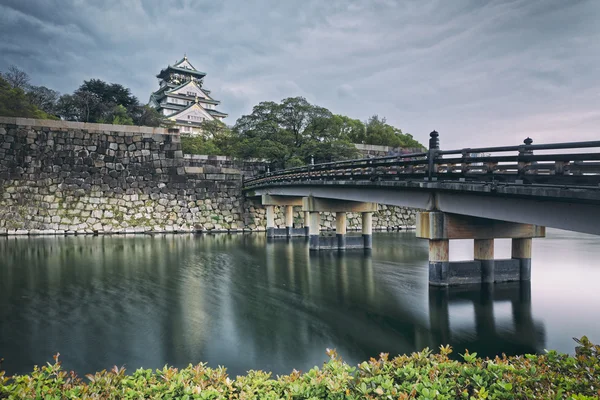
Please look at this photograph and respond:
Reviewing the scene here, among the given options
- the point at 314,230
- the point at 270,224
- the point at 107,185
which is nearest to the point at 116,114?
the point at 107,185

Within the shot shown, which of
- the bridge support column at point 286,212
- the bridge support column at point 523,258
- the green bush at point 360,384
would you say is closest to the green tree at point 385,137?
the bridge support column at point 286,212

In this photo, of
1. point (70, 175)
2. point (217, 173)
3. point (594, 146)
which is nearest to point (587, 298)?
point (594, 146)

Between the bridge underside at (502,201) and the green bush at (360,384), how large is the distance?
16.7 feet

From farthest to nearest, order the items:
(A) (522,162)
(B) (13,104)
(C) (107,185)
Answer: (B) (13,104) → (C) (107,185) → (A) (522,162)

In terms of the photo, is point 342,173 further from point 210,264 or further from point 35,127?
point 35,127

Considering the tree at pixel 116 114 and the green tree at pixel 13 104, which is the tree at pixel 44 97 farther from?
the green tree at pixel 13 104

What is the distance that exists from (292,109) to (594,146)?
36.0 metres

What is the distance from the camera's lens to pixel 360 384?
4.40m

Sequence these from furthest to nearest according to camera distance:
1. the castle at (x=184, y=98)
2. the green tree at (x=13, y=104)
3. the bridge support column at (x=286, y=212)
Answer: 1. the castle at (x=184, y=98)
2. the green tree at (x=13, y=104)
3. the bridge support column at (x=286, y=212)

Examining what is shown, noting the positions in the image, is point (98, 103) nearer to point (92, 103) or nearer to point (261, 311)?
point (92, 103)

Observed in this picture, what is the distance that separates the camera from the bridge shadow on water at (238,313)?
9.19 meters

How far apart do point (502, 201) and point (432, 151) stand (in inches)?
125

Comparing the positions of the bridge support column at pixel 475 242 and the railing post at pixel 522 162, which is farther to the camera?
the bridge support column at pixel 475 242

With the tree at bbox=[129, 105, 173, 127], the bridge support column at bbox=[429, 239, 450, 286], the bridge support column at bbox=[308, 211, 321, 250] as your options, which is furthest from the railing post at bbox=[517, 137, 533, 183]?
the tree at bbox=[129, 105, 173, 127]
